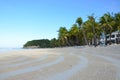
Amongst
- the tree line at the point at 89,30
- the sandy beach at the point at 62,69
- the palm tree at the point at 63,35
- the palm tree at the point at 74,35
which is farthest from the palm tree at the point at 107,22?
the sandy beach at the point at 62,69

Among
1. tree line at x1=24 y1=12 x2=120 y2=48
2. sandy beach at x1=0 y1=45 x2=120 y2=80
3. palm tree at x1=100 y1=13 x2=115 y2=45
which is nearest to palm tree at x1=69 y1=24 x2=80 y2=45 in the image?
tree line at x1=24 y1=12 x2=120 y2=48

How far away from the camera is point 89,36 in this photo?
91.9 metres

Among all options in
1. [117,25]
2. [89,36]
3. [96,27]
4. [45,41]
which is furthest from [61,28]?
[45,41]

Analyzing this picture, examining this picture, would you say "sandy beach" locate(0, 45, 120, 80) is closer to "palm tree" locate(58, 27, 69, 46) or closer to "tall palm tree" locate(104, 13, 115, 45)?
"tall palm tree" locate(104, 13, 115, 45)

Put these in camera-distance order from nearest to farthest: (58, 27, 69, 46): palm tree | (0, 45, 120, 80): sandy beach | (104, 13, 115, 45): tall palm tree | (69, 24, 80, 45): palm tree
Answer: (0, 45, 120, 80): sandy beach, (104, 13, 115, 45): tall palm tree, (69, 24, 80, 45): palm tree, (58, 27, 69, 46): palm tree

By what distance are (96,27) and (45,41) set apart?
115701mm

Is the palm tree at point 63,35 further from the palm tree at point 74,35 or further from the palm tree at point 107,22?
the palm tree at point 107,22

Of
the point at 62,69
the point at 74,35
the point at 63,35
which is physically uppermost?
the point at 63,35

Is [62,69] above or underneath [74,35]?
underneath

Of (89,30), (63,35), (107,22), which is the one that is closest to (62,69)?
(107,22)

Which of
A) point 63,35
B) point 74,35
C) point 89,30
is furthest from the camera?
point 63,35

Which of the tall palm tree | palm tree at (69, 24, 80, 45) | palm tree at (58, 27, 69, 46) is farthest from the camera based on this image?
palm tree at (58, 27, 69, 46)

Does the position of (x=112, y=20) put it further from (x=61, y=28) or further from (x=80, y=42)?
(x=61, y=28)

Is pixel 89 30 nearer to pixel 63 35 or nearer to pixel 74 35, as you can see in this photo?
pixel 74 35
